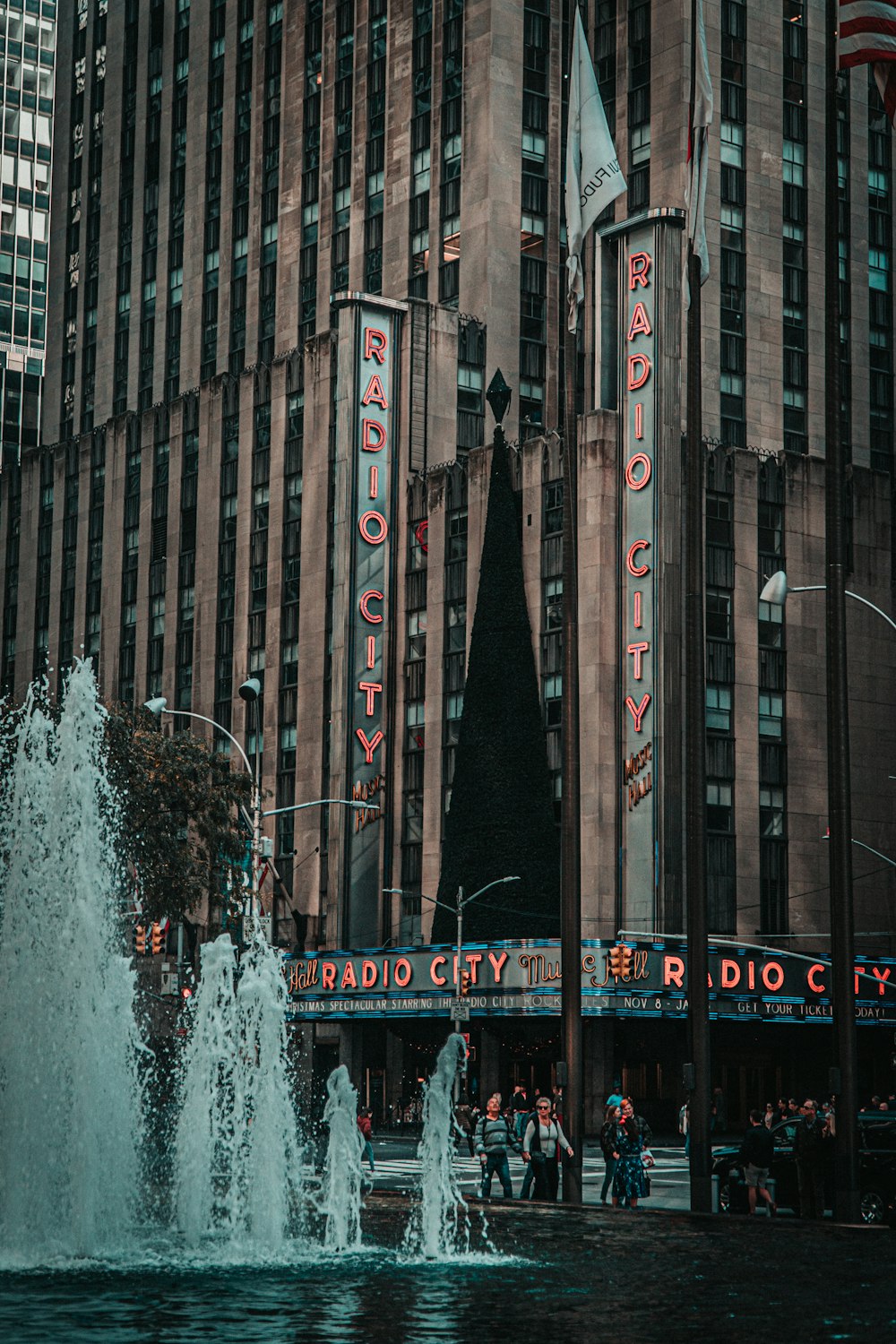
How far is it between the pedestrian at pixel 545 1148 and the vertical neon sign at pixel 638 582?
3924cm

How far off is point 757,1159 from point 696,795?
5.76 metres

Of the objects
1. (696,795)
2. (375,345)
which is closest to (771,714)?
(375,345)

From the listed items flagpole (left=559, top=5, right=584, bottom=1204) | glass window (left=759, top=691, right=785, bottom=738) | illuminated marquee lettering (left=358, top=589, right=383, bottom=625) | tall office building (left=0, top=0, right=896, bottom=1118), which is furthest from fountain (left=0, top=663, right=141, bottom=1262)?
illuminated marquee lettering (left=358, top=589, right=383, bottom=625)

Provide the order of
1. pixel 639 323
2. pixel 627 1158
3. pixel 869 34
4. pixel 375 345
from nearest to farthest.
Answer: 1. pixel 869 34
2. pixel 627 1158
3. pixel 639 323
4. pixel 375 345

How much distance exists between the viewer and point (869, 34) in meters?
26.4

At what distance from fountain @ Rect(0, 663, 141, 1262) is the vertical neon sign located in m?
48.8

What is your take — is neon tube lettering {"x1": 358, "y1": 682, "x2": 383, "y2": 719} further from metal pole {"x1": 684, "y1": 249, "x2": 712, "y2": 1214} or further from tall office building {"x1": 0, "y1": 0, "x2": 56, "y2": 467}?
tall office building {"x1": 0, "y1": 0, "x2": 56, "y2": 467}

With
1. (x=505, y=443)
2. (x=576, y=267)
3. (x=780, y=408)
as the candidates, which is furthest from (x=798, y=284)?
(x=576, y=267)

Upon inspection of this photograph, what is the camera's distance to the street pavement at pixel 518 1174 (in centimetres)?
3869

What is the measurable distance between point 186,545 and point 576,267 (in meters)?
65.3

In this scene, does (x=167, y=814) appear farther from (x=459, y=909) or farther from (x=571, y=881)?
(x=571, y=881)

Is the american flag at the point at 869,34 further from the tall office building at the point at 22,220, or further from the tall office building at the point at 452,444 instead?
the tall office building at the point at 22,220

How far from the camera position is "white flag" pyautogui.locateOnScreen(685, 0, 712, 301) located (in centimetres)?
3128

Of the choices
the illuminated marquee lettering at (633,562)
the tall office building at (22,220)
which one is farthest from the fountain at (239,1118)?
the tall office building at (22,220)
